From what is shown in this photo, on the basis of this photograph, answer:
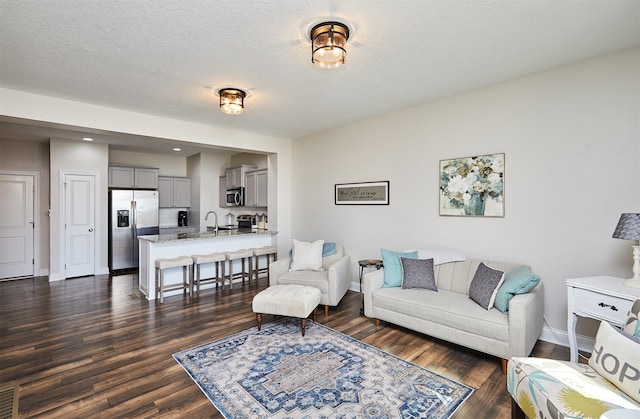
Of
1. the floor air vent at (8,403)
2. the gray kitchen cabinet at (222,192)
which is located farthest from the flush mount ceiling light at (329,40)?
the gray kitchen cabinet at (222,192)

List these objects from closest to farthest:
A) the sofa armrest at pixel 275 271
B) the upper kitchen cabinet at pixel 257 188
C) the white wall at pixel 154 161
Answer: the sofa armrest at pixel 275 271 → the upper kitchen cabinet at pixel 257 188 → the white wall at pixel 154 161

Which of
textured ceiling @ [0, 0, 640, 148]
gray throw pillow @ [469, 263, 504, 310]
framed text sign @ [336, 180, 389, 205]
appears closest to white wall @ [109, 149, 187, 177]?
textured ceiling @ [0, 0, 640, 148]

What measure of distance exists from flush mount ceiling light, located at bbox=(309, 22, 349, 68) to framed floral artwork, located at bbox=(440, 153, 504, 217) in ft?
6.63

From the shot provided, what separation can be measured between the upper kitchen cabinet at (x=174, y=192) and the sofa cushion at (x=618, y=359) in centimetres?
773

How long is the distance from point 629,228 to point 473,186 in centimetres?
139

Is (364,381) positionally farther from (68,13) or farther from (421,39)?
(68,13)

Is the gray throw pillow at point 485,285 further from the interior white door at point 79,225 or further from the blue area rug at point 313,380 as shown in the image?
the interior white door at point 79,225

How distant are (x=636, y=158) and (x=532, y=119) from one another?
86 cm

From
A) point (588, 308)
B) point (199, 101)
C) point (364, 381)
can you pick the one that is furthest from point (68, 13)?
point (588, 308)

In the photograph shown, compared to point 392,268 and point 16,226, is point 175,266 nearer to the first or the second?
point 392,268

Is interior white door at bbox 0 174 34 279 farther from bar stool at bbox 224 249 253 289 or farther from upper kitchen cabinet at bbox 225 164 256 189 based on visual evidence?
bar stool at bbox 224 249 253 289

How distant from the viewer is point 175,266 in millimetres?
4473

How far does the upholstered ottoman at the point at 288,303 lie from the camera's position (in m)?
3.12

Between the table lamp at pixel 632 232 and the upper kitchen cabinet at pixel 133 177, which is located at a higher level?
the upper kitchen cabinet at pixel 133 177
